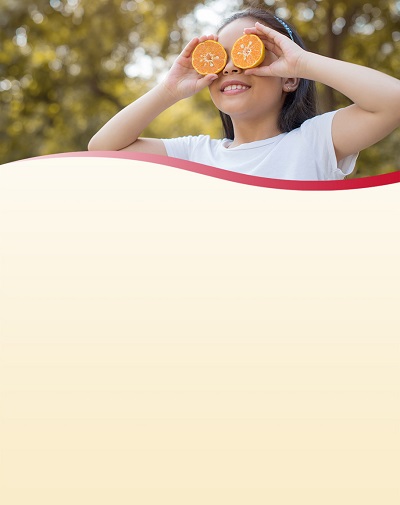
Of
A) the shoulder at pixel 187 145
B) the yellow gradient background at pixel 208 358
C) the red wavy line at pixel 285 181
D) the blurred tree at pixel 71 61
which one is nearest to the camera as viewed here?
the yellow gradient background at pixel 208 358

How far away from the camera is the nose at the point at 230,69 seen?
7.83 ft

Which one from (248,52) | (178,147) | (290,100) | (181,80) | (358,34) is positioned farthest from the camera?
(358,34)

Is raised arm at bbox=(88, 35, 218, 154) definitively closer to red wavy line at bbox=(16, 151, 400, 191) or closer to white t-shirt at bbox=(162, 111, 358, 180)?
white t-shirt at bbox=(162, 111, 358, 180)

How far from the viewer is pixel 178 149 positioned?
2.84 metres

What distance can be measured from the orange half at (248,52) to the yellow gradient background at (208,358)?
0.83 meters

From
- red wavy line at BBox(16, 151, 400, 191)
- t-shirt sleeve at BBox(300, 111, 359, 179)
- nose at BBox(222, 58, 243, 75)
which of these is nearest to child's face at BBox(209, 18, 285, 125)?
nose at BBox(222, 58, 243, 75)

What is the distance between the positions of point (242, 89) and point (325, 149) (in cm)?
33

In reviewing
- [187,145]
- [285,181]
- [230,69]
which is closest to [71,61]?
[187,145]

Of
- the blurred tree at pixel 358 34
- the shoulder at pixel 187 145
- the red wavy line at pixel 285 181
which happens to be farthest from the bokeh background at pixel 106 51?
the red wavy line at pixel 285 181

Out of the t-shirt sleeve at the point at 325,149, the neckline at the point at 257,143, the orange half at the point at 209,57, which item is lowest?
the t-shirt sleeve at the point at 325,149

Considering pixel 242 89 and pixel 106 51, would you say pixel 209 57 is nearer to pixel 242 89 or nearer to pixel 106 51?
pixel 242 89

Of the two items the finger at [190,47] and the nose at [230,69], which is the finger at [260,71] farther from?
the finger at [190,47]

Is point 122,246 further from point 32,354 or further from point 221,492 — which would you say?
point 221,492

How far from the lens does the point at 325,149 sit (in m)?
2.38
